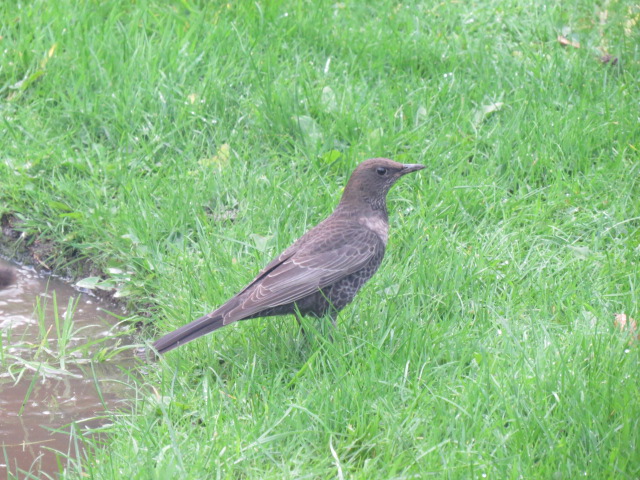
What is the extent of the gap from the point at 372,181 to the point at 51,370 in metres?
1.79

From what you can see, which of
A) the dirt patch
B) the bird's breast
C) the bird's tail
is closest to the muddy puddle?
the dirt patch

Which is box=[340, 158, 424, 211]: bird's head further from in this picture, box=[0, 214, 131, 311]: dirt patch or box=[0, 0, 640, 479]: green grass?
box=[0, 214, 131, 311]: dirt patch

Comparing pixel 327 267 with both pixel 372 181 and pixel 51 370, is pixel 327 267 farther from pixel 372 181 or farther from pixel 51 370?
pixel 51 370

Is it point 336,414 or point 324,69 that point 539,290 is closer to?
point 336,414

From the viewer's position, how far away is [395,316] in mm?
4094

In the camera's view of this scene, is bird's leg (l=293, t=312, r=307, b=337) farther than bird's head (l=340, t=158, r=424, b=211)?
No

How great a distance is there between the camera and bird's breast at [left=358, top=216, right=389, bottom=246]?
439 cm

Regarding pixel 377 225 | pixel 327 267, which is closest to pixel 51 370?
pixel 327 267

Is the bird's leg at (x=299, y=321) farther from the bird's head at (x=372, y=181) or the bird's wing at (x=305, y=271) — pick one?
the bird's head at (x=372, y=181)

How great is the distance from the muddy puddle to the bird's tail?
28cm

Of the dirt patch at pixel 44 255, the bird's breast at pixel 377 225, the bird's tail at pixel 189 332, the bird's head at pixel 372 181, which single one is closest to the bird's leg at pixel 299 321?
the bird's tail at pixel 189 332

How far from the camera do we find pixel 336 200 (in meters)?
5.16

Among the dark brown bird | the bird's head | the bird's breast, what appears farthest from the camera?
the bird's head

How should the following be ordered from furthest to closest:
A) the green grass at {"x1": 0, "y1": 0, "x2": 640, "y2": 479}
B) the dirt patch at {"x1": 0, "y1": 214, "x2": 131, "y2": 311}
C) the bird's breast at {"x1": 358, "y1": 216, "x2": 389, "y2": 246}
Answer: the dirt patch at {"x1": 0, "y1": 214, "x2": 131, "y2": 311}
the bird's breast at {"x1": 358, "y1": 216, "x2": 389, "y2": 246}
the green grass at {"x1": 0, "y1": 0, "x2": 640, "y2": 479}
